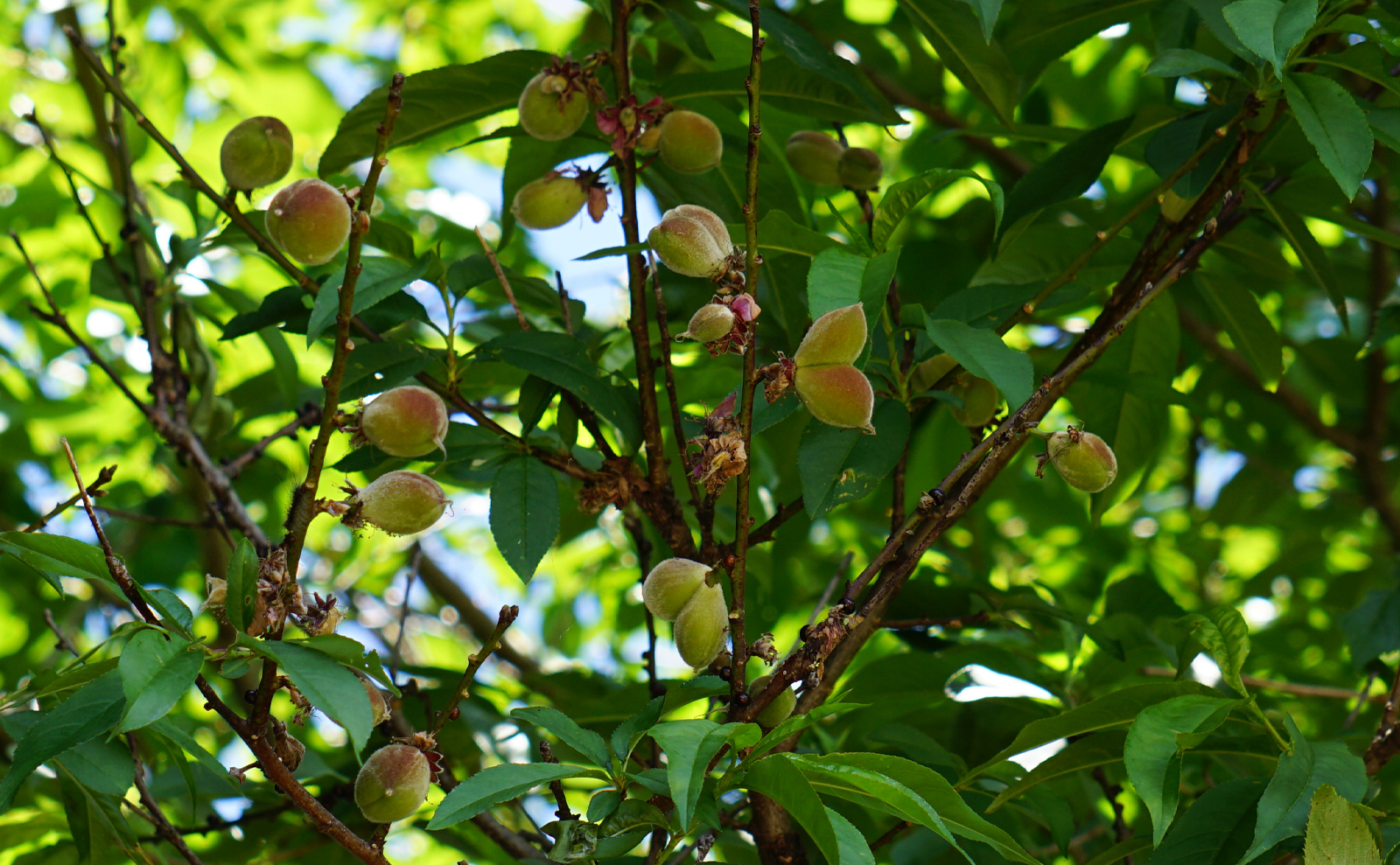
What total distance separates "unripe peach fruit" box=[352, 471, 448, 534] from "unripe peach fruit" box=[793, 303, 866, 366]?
449mm

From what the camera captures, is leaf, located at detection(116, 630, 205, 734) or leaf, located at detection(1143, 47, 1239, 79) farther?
leaf, located at detection(1143, 47, 1239, 79)

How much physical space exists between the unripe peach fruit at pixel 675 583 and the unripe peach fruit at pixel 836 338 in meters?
0.25

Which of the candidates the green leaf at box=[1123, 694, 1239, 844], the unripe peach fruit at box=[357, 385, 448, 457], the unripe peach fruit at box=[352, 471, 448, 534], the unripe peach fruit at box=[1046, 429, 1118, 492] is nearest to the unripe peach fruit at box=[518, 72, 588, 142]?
the unripe peach fruit at box=[357, 385, 448, 457]

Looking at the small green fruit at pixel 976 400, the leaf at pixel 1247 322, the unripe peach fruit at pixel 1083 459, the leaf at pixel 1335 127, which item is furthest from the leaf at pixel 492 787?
the leaf at pixel 1247 322

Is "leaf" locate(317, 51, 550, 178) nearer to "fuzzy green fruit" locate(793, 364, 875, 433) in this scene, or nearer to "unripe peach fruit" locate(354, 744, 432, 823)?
"fuzzy green fruit" locate(793, 364, 875, 433)

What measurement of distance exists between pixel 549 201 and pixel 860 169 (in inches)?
19.1

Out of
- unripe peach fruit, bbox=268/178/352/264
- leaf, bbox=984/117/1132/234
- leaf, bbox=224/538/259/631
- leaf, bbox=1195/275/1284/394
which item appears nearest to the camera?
leaf, bbox=224/538/259/631

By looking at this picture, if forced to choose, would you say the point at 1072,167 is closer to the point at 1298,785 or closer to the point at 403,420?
the point at 1298,785

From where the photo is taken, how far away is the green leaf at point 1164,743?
1.03m

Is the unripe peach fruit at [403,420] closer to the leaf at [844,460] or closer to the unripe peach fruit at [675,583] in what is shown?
the unripe peach fruit at [675,583]

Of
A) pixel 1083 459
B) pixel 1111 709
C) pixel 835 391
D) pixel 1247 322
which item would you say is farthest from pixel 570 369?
pixel 1247 322

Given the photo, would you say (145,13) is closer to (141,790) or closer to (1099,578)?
(141,790)

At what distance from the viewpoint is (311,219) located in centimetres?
130

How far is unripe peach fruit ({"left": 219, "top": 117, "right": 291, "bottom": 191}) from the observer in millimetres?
1478
